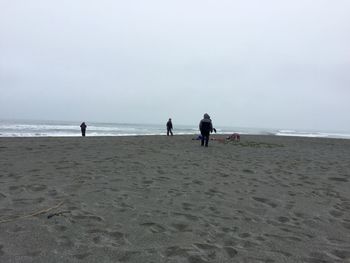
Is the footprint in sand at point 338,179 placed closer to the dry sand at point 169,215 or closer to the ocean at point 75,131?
the dry sand at point 169,215

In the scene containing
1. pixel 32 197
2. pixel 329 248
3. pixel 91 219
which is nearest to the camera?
pixel 329 248

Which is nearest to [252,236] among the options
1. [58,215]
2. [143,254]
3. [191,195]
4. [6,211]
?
[143,254]

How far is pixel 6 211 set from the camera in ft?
17.5

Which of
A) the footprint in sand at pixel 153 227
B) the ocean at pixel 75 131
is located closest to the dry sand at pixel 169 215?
the footprint in sand at pixel 153 227

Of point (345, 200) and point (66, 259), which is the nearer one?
point (66, 259)

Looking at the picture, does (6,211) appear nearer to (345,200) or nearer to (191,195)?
(191,195)

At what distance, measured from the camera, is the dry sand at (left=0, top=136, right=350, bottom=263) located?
13.1 ft

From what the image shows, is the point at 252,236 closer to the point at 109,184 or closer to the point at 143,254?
the point at 143,254

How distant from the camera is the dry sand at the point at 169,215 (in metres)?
3.98

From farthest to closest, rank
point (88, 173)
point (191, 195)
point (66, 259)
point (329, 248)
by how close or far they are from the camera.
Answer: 1. point (88, 173)
2. point (191, 195)
3. point (329, 248)
4. point (66, 259)

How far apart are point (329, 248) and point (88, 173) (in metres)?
6.11

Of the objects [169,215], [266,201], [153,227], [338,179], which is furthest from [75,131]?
[153,227]

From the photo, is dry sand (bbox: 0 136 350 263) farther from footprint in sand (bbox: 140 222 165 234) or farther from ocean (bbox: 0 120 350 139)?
ocean (bbox: 0 120 350 139)

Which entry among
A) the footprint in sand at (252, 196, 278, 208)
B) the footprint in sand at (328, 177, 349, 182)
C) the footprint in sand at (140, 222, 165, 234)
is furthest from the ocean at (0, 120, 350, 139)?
the footprint in sand at (140, 222, 165, 234)
